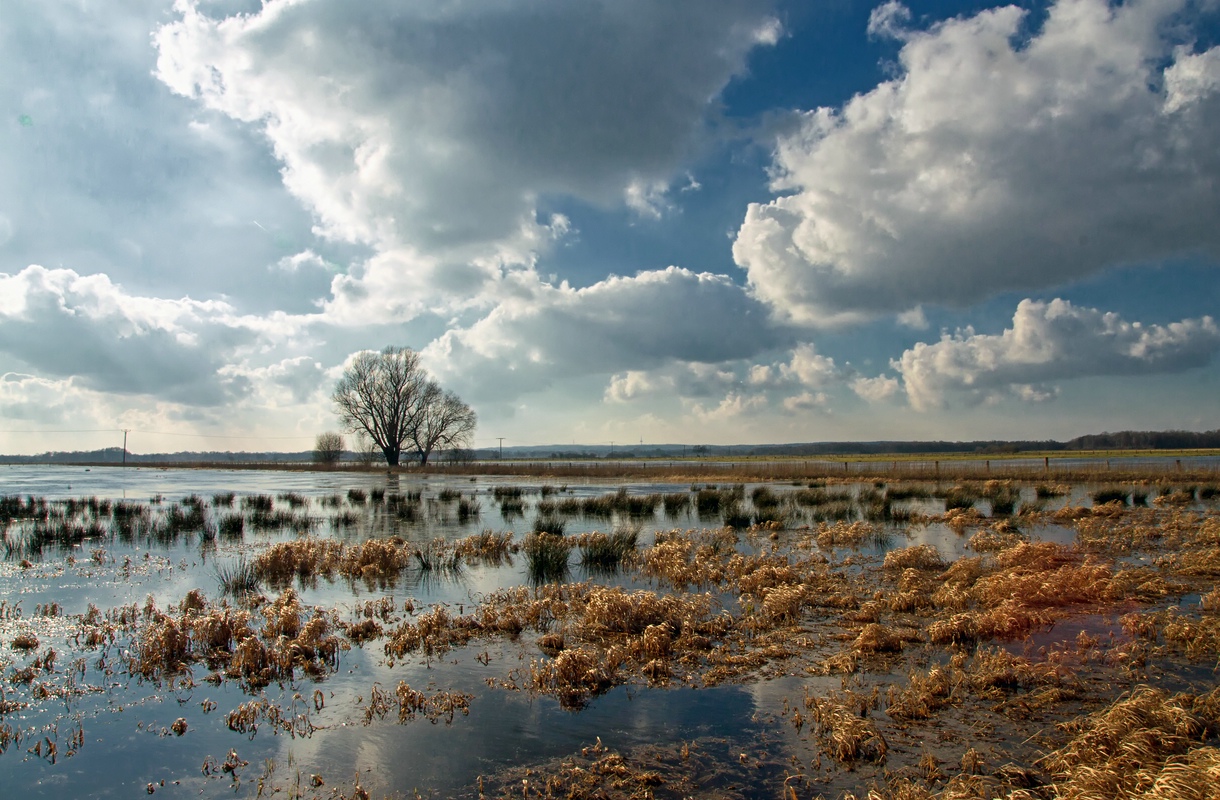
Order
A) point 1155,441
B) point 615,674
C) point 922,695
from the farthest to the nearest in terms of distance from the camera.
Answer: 1. point 1155,441
2. point 615,674
3. point 922,695

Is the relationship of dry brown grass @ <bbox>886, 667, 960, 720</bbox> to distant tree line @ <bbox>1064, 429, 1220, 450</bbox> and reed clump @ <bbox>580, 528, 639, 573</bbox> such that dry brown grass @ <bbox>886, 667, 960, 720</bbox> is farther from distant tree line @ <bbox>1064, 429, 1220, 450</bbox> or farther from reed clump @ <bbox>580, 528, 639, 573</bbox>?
distant tree line @ <bbox>1064, 429, 1220, 450</bbox>

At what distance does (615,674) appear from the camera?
8.71m

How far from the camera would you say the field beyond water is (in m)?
6.06

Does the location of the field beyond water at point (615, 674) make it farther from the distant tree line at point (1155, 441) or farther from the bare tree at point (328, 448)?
the distant tree line at point (1155, 441)

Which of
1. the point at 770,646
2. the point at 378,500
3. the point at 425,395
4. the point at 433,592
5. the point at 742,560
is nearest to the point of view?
the point at 770,646

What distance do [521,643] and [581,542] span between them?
899cm

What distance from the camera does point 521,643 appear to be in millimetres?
10156

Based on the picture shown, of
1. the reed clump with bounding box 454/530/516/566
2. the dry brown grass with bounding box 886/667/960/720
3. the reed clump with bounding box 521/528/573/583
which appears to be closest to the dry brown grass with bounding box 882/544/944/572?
the reed clump with bounding box 521/528/573/583

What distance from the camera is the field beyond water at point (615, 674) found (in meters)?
6.06

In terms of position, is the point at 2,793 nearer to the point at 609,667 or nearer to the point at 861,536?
the point at 609,667

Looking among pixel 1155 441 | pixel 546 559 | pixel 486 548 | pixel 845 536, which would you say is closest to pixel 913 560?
pixel 845 536

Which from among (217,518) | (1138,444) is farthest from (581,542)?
(1138,444)

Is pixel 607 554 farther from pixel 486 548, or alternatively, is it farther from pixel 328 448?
pixel 328 448

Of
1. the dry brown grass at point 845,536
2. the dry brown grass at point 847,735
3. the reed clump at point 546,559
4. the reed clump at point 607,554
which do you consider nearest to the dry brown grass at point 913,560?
the dry brown grass at point 845,536
